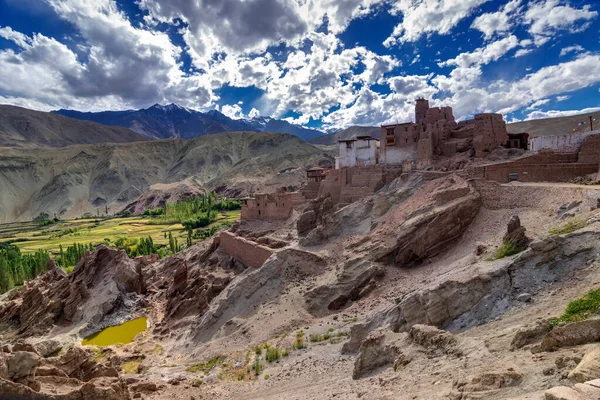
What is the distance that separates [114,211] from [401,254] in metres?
167

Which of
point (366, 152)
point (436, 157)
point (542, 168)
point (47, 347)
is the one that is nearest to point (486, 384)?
point (542, 168)

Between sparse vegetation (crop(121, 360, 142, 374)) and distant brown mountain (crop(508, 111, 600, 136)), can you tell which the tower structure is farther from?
distant brown mountain (crop(508, 111, 600, 136))

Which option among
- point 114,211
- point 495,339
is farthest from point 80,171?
point 495,339

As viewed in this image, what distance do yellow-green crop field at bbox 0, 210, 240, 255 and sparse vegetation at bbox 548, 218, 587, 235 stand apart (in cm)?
7187

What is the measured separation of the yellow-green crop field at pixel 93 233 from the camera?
8859cm

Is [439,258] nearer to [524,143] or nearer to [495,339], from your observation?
[495,339]

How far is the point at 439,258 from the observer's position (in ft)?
79.1

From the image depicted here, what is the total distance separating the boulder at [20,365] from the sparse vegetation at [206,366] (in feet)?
37.2

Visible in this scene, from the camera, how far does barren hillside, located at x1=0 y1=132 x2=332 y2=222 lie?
157 metres

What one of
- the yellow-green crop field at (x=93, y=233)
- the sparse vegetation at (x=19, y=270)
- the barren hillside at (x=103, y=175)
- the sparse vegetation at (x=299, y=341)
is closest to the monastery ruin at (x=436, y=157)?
the sparse vegetation at (x=299, y=341)

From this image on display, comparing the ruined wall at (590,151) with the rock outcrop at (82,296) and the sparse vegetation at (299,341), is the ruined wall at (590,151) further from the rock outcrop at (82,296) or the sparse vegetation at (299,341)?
the rock outcrop at (82,296)

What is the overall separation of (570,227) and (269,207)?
32.9 metres

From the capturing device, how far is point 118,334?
3812cm

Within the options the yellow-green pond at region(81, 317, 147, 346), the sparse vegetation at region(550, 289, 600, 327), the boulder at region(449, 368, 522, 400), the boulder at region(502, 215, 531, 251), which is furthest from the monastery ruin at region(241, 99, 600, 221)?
the boulder at region(449, 368, 522, 400)
